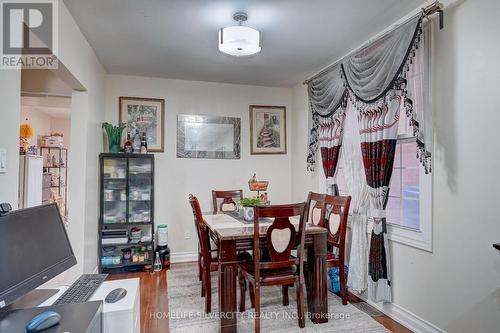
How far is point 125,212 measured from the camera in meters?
3.95

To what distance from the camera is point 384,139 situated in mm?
2609

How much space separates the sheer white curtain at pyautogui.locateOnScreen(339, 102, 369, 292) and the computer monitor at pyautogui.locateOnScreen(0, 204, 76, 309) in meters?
2.45

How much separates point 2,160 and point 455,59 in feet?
9.69

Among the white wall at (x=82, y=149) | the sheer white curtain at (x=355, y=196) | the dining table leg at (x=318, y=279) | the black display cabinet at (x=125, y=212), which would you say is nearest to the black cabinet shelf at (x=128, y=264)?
the black display cabinet at (x=125, y=212)

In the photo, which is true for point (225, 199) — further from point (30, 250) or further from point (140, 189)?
point (30, 250)

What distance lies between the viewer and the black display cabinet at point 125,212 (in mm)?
3863

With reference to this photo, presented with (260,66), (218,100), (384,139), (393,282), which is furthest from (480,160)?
(218,100)

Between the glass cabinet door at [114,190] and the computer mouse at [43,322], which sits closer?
the computer mouse at [43,322]

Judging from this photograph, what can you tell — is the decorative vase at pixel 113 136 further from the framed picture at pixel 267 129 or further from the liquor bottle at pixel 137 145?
the framed picture at pixel 267 129

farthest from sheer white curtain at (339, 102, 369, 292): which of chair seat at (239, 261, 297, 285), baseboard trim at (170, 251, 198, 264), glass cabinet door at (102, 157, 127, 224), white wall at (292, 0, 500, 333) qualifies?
glass cabinet door at (102, 157, 127, 224)

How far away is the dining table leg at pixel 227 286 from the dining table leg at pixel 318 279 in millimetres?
→ 710

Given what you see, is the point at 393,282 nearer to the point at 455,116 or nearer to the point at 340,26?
the point at 455,116

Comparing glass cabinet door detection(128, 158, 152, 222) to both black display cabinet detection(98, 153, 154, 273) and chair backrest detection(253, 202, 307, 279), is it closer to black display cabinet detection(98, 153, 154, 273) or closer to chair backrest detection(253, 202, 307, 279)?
black display cabinet detection(98, 153, 154, 273)

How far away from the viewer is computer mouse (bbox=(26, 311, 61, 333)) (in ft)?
3.59
